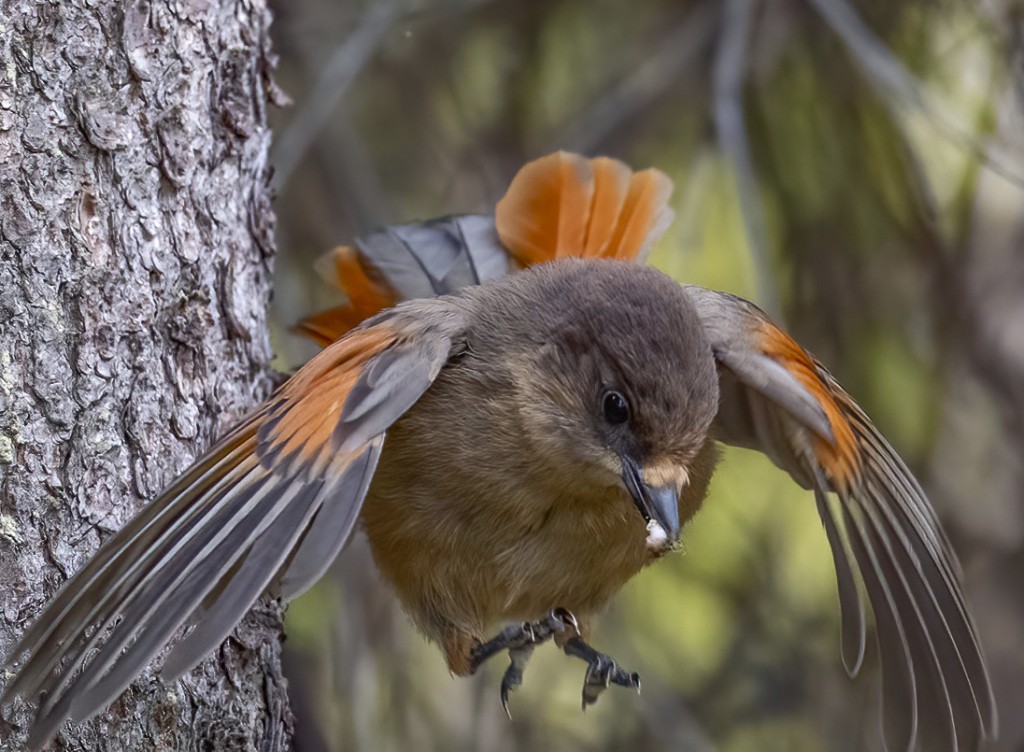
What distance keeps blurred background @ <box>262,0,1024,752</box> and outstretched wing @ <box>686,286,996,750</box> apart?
4.52 feet

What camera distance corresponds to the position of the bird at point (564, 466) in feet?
8.30

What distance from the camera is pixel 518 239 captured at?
3695 millimetres

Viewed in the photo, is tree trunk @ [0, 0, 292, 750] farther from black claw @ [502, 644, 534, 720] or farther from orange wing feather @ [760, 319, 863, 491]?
orange wing feather @ [760, 319, 863, 491]

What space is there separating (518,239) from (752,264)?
3.41ft

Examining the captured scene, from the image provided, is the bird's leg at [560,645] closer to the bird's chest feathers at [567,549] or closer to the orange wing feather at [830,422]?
the bird's chest feathers at [567,549]

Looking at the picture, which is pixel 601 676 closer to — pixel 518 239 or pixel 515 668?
pixel 515 668

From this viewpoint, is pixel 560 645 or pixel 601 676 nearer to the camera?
pixel 601 676

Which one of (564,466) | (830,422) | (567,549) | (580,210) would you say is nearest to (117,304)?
(564,466)

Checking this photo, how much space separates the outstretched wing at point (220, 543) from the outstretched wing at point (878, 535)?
830 mm

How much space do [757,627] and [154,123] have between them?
279cm

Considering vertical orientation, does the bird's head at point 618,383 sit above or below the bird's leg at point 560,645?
above

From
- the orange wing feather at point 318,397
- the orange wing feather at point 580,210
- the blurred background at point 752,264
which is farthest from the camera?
the blurred background at point 752,264

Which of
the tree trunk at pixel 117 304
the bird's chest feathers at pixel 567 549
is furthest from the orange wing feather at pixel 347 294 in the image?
the bird's chest feathers at pixel 567 549

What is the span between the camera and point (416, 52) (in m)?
4.73
